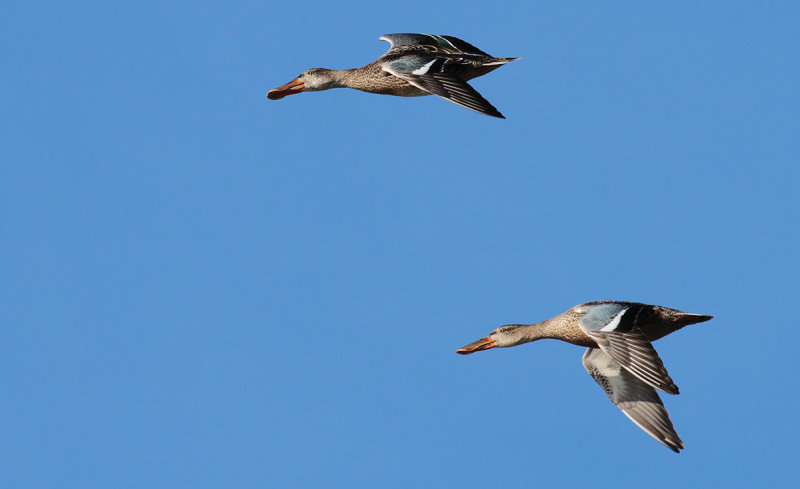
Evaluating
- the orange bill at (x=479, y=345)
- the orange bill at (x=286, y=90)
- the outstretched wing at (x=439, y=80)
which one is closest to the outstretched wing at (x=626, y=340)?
the orange bill at (x=479, y=345)

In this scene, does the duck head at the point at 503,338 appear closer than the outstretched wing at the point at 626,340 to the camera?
No

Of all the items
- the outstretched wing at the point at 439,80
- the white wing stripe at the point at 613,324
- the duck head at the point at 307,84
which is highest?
the duck head at the point at 307,84

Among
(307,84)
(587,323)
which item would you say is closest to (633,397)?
(587,323)

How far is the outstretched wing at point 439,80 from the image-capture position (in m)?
19.5

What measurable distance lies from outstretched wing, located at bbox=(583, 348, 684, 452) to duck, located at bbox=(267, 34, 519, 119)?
520cm

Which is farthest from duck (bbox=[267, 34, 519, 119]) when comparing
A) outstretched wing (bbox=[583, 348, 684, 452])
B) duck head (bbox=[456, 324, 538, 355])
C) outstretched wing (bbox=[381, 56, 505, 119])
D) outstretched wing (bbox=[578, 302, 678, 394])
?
outstretched wing (bbox=[583, 348, 684, 452])

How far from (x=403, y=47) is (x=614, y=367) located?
258 inches

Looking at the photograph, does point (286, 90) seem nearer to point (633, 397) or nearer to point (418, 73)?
point (418, 73)

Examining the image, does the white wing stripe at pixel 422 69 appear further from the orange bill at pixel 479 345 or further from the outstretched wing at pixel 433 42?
the orange bill at pixel 479 345

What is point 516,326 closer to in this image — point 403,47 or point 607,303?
point 607,303

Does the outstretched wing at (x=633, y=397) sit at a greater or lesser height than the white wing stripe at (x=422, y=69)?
lesser

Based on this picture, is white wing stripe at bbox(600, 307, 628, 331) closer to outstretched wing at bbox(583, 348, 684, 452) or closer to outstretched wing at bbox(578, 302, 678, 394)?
outstretched wing at bbox(578, 302, 678, 394)

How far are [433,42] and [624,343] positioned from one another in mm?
7787

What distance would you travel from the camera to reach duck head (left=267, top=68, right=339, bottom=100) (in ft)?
78.6
